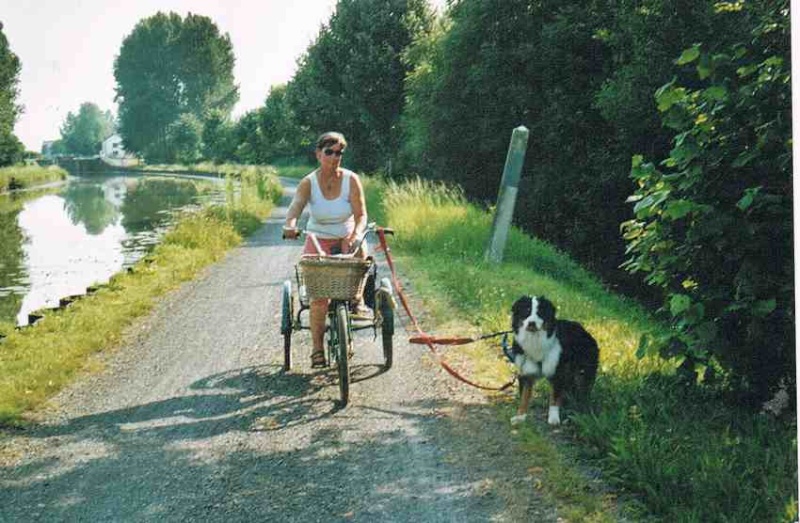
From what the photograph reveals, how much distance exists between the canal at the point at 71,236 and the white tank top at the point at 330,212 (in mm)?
6221

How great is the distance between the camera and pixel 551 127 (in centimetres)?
1905

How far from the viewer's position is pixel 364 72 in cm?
3212

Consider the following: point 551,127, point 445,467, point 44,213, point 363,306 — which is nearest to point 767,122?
point 445,467

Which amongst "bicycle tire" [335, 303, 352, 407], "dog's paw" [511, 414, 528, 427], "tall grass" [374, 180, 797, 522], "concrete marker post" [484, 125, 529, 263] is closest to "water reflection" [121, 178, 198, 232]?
→ "concrete marker post" [484, 125, 529, 263]

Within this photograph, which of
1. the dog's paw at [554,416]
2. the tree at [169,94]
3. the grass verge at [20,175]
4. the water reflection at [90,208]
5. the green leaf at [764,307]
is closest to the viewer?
the green leaf at [764,307]

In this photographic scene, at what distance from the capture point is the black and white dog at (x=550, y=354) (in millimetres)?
4898

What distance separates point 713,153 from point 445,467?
2.54 metres

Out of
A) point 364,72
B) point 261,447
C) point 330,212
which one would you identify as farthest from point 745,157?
point 364,72

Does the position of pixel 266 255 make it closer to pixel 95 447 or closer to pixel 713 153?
pixel 95 447

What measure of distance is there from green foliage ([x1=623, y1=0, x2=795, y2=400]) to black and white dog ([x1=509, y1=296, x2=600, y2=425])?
515 mm

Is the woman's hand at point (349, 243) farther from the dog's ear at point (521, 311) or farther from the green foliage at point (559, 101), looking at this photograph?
the green foliage at point (559, 101)

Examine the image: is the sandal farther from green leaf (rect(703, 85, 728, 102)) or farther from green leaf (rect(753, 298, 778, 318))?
green leaf (rect(703, 85, 728, 102))

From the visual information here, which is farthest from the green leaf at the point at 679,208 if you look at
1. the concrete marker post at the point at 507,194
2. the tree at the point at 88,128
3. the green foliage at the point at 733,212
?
the tree at the point at 88,128

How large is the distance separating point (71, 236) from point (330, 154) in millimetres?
17736
